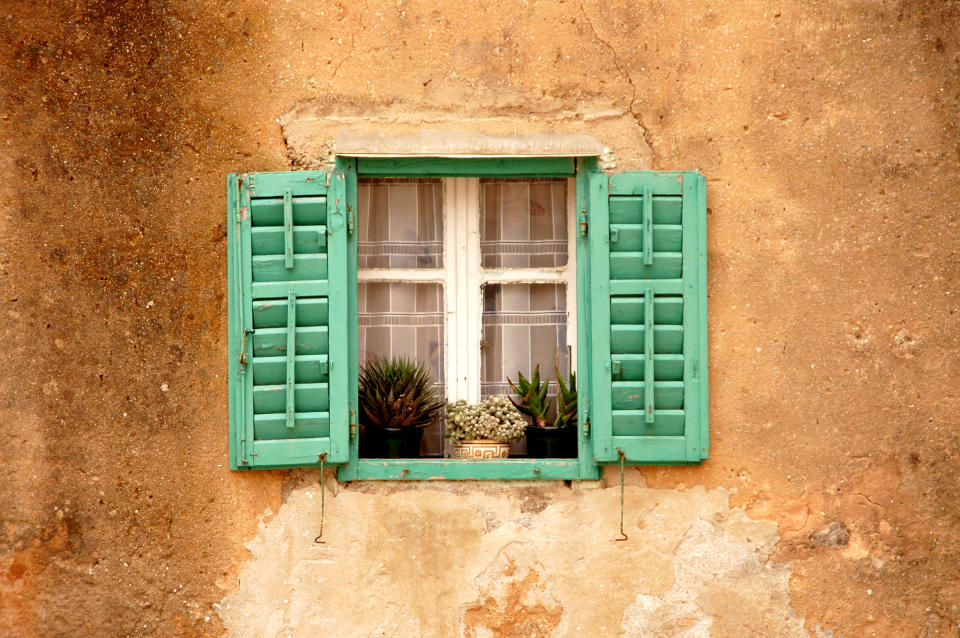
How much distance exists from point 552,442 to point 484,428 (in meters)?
0.28

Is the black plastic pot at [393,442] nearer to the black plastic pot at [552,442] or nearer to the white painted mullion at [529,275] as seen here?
the black plastic pot at [552,442]

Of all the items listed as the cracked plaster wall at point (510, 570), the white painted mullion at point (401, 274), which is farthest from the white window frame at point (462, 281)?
the cracked plaster wall at point (510, 570)

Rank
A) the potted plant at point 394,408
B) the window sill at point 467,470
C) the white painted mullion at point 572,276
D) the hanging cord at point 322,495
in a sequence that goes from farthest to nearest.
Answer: the white painted mullion at point 572,276 < the potted plant at point 394,408 < the window sill at point 467,470 < the hanging cord at point 322,495

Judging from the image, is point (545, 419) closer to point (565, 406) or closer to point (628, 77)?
point (565, 406)

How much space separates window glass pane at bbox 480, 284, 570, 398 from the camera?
440 cm

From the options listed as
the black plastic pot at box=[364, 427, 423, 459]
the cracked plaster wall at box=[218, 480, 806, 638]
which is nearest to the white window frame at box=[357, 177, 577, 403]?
the black plastic pot at box=[364, 427, 423, 459]

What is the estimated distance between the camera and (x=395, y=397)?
4191 millimetres

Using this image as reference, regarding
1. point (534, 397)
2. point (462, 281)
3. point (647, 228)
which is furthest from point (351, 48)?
point (534, 397)

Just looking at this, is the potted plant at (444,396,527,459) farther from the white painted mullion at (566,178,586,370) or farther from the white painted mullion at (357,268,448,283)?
the white painted mullion at (357,268,448,283)

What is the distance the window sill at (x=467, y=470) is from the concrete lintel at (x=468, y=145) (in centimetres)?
121

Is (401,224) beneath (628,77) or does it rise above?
beneath

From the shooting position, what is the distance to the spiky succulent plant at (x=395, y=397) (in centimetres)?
418

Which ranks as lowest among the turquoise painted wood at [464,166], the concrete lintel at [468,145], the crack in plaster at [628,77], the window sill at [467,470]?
the window sill at [467,470]

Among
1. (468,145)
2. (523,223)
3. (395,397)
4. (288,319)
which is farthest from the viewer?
(523,223)
